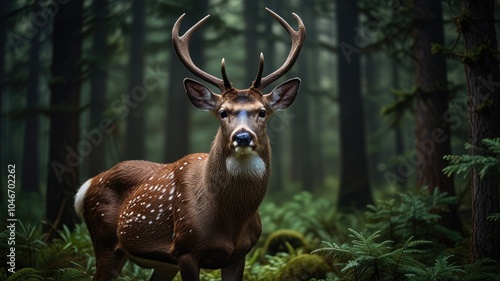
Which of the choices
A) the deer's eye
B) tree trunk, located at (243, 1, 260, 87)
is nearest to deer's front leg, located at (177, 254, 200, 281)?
the deer's eye

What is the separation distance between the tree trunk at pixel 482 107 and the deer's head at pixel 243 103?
6.60ft

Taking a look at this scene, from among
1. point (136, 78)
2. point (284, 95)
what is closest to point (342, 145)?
point (136, 78)

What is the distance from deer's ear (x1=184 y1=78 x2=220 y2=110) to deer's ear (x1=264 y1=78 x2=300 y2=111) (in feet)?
1.96


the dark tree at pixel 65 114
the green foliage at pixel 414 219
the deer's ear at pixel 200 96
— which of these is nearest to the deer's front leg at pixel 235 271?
the deer's ear at pixel 200 96

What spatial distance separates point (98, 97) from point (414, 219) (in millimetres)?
12248

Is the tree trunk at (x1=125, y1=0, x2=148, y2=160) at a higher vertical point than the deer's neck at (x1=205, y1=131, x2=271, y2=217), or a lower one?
higher

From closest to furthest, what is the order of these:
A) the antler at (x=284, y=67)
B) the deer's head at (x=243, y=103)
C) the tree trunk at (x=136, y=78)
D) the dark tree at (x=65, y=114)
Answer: the deer's head at (x=243, y=103), the antler at (x=284, y=67), the dark tree at (x=65, y=114), the tree trunk at (x=136, y=78)

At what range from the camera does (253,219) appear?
Result: 546 centimetres

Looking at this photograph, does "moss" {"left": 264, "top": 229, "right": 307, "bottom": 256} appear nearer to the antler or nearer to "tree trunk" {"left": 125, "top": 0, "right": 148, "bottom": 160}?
the antler

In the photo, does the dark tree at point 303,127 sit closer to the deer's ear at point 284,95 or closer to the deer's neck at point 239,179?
the deer's ear at point 284,95

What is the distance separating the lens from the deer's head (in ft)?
16.1

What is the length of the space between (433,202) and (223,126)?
3895 mm

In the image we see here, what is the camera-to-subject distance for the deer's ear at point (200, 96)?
5.54m

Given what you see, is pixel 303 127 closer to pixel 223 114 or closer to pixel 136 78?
pixel 136 78
